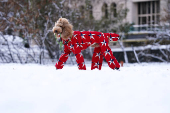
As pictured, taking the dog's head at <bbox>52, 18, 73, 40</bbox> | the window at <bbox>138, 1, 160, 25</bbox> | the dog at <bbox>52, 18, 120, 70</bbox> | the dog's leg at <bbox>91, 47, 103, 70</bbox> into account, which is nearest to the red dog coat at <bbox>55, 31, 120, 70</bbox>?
the dog at <bbox>52, 18, 120, 70</bbox>

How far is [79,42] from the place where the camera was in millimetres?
4988

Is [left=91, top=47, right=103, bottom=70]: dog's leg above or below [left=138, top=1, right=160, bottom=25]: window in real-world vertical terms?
below

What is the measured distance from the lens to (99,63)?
5.48 meters

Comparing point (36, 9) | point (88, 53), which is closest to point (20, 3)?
point (36, 9)

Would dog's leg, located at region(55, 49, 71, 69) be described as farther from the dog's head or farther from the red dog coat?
the dog's head

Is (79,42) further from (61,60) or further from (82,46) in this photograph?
(61,60)

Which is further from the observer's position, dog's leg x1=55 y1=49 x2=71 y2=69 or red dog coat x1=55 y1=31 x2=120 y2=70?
dog's leg x1=55 y1=49 x2=71 y2=69

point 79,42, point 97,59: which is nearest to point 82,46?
point 79,42

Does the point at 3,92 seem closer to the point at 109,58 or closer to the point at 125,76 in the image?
the point at 125,76

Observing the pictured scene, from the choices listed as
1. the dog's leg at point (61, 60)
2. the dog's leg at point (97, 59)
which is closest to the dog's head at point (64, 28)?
the dog's leg at point (61, 60)

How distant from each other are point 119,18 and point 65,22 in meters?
11.2

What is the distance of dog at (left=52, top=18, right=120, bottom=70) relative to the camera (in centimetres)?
482

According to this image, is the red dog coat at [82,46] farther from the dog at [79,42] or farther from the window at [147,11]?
the window at [147,11]

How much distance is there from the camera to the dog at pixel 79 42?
4.82 meters
